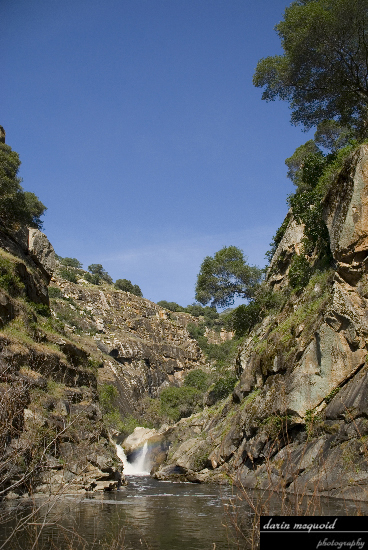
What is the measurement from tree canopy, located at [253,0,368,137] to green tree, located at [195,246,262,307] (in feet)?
55.3

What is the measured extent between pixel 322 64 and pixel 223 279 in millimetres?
22157

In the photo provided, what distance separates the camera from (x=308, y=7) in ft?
75.9

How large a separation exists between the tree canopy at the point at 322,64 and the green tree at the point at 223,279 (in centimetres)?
1687

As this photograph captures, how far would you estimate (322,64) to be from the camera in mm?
24172

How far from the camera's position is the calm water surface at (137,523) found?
29.5 ft

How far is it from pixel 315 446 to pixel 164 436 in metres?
40.2

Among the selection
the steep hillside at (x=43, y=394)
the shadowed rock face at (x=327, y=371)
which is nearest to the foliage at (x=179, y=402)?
the steep hillside at (x=43, y=394)

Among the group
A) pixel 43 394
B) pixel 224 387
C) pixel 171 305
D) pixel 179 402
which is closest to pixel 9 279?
pixel 43 394

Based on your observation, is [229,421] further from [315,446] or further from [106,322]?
[106,322]

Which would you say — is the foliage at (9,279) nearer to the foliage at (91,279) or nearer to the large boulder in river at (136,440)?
the large boulder in river at (136,440)

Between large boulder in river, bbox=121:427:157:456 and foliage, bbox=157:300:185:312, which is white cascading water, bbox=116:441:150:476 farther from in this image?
foliage, bbox=157:300:185:312

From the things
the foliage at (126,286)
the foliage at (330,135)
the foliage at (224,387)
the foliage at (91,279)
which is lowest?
the foliage at (224,387)

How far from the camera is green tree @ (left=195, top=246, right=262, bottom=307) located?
4159 cm

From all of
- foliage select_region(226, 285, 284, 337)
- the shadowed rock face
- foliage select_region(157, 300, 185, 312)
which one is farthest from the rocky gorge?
foliage select_region(157, 300, 185, 312)
